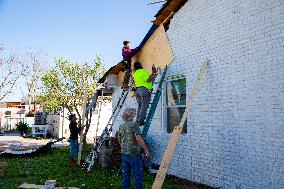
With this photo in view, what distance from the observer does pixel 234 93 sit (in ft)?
25.8

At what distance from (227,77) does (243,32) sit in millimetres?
1113

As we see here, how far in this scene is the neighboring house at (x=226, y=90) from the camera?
269 inches

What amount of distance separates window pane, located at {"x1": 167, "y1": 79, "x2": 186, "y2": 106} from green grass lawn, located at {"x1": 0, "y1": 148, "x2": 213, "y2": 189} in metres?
2.37

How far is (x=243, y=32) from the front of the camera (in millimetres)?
7746

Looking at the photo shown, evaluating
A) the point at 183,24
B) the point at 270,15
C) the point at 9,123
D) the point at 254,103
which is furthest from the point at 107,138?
the point at 9,123

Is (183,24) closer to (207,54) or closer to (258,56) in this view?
(207,54)

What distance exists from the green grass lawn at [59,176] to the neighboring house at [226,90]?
137 cm

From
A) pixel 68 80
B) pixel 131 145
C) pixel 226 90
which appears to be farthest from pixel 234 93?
pixel 68 80

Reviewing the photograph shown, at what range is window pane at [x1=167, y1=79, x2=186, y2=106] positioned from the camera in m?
10.1

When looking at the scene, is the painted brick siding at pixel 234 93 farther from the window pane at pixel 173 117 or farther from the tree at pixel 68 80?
the tree at pixel 68 80

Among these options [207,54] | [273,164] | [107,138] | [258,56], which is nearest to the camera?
[273,164]

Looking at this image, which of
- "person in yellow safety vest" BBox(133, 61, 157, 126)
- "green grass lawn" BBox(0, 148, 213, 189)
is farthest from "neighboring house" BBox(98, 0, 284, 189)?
"green grass lawn" BBox(0, 148, 213, 189)

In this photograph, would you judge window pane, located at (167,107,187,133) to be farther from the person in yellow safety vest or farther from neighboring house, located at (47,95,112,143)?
neighboring house, located at (47,95,112,143)

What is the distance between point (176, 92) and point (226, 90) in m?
2.57
